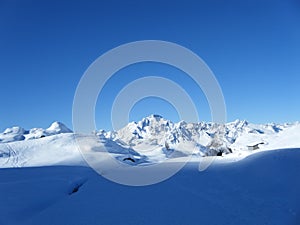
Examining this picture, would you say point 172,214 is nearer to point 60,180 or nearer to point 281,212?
point 281,212

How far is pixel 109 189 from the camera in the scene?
52.7 feet

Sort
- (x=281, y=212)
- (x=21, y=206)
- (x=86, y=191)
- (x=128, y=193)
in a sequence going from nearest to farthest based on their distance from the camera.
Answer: (x=281, y=212)
(x=21, y=206)
(x=128, y=193)
(x=86, y=191)

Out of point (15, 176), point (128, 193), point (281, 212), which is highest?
point (15, 176)

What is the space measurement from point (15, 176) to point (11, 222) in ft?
38.6

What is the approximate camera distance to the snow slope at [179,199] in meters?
11.1

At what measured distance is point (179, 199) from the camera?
13.4 meters

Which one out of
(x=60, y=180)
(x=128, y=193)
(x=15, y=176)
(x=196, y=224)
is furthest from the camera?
(x=15, y=176)

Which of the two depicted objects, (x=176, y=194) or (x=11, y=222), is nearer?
(x=11, y=222)

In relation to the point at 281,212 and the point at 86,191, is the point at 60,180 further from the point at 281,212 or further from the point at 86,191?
the point at 281,212

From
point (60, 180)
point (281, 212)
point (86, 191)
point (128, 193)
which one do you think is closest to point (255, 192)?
point (281, 212)

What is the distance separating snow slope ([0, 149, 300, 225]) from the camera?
1115cm

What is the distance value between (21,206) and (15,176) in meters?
9.84

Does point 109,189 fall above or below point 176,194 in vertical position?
above

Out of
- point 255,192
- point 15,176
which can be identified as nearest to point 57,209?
point 255,192
